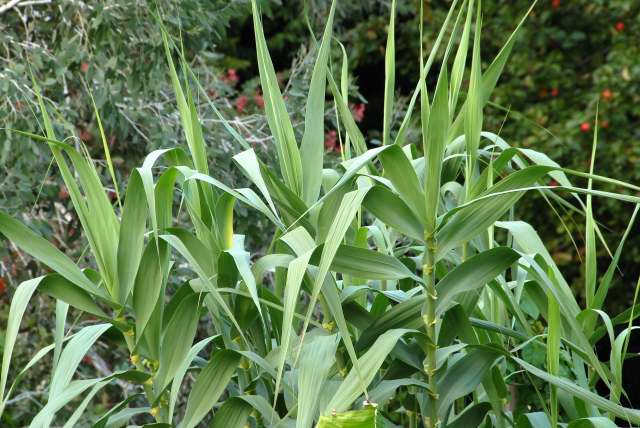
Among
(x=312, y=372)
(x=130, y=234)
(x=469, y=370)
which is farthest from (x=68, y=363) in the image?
(x=469, y=370)

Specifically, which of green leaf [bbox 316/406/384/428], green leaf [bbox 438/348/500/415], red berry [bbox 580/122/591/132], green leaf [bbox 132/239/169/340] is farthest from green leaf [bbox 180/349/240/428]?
red berry [bbox 580/122/591/132]

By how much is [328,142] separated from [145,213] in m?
2.92

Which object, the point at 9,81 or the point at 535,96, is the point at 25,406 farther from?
the point at 535,96

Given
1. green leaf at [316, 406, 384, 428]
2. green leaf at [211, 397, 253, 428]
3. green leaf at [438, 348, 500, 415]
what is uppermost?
green leaf at [316, 406, 384, 428]

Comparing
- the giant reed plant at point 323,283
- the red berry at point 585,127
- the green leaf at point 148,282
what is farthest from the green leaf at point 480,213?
the red berry at point 585,127

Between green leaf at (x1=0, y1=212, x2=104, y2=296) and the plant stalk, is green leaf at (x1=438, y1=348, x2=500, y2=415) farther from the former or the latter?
green leaf at (x1=0, y1=212, x2=104, y2=296)

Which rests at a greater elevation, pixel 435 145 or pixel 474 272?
pixel 435 145

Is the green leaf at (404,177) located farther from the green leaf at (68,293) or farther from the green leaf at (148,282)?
the green leaf at (68,293)

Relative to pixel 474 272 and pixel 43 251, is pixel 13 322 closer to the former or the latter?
pixel 43 251

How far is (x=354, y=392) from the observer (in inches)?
53.6

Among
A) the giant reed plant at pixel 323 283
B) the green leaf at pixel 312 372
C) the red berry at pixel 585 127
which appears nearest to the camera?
the green leaf at pixel 312 372

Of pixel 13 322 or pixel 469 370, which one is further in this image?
pixel 469 370

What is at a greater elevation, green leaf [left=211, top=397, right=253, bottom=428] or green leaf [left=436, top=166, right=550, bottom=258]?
green leaf [left=436, top=166, right=550, bottom=258]

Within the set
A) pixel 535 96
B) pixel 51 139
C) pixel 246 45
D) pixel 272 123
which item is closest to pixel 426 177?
pixel 272 123
